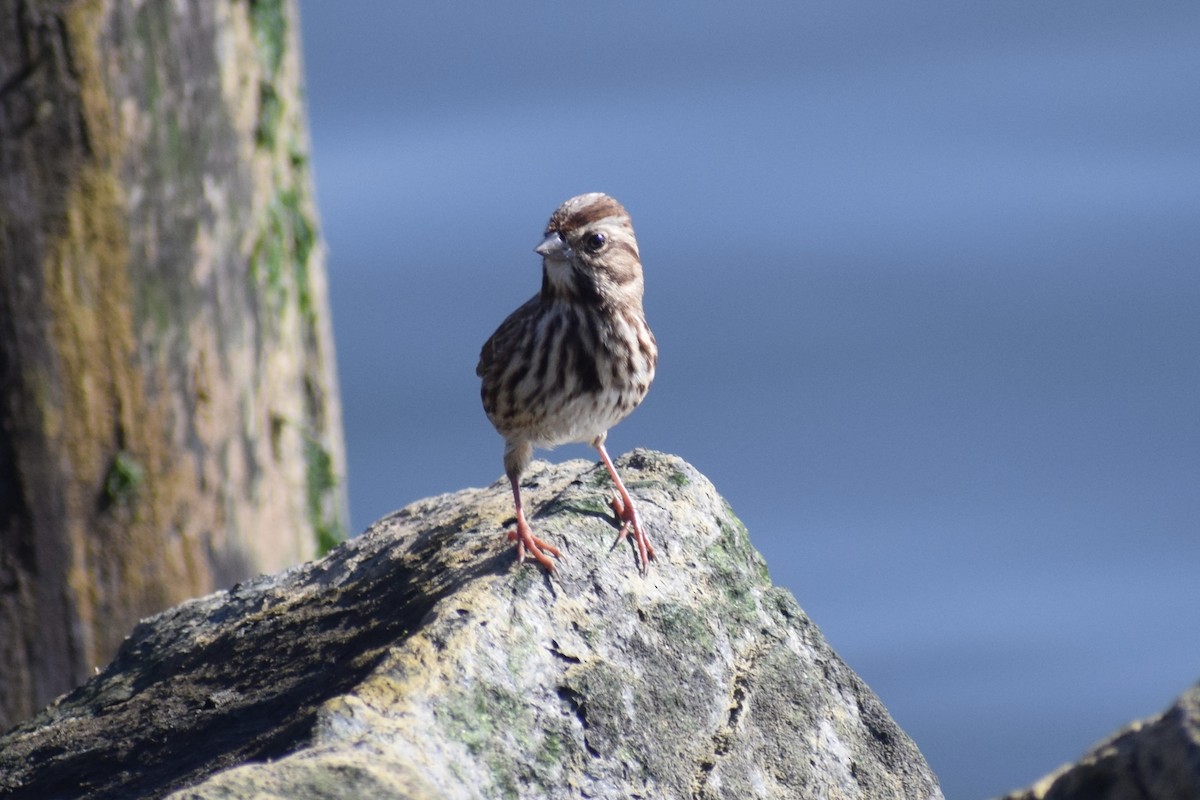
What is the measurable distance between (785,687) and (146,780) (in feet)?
5.10

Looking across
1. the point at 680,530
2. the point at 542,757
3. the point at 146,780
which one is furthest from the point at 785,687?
the point at 146,780

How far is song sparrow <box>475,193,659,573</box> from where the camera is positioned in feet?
17.3

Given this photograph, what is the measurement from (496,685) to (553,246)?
2266 mm

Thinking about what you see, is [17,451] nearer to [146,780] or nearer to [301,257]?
[301,257]

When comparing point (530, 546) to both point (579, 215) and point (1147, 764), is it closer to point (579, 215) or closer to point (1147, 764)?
point (1147, 764)

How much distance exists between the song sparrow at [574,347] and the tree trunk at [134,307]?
6.00 feet

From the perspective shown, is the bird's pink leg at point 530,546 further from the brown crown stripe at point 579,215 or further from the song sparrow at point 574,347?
the brown crown stripe at point 579,215

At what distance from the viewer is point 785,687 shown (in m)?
4.03

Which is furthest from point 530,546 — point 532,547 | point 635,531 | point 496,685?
point 496,685

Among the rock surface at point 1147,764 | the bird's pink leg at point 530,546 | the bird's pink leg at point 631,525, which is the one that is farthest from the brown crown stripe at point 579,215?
the rock surface at point 1147,764

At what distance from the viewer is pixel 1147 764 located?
2965 mm

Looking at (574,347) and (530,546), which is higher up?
(574,347)

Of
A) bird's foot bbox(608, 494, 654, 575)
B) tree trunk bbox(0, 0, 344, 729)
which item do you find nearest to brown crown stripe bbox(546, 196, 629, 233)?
bird's foot bbox(608, 494, 654, 575)

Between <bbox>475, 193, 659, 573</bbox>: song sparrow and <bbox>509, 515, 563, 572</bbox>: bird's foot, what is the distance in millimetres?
1016
